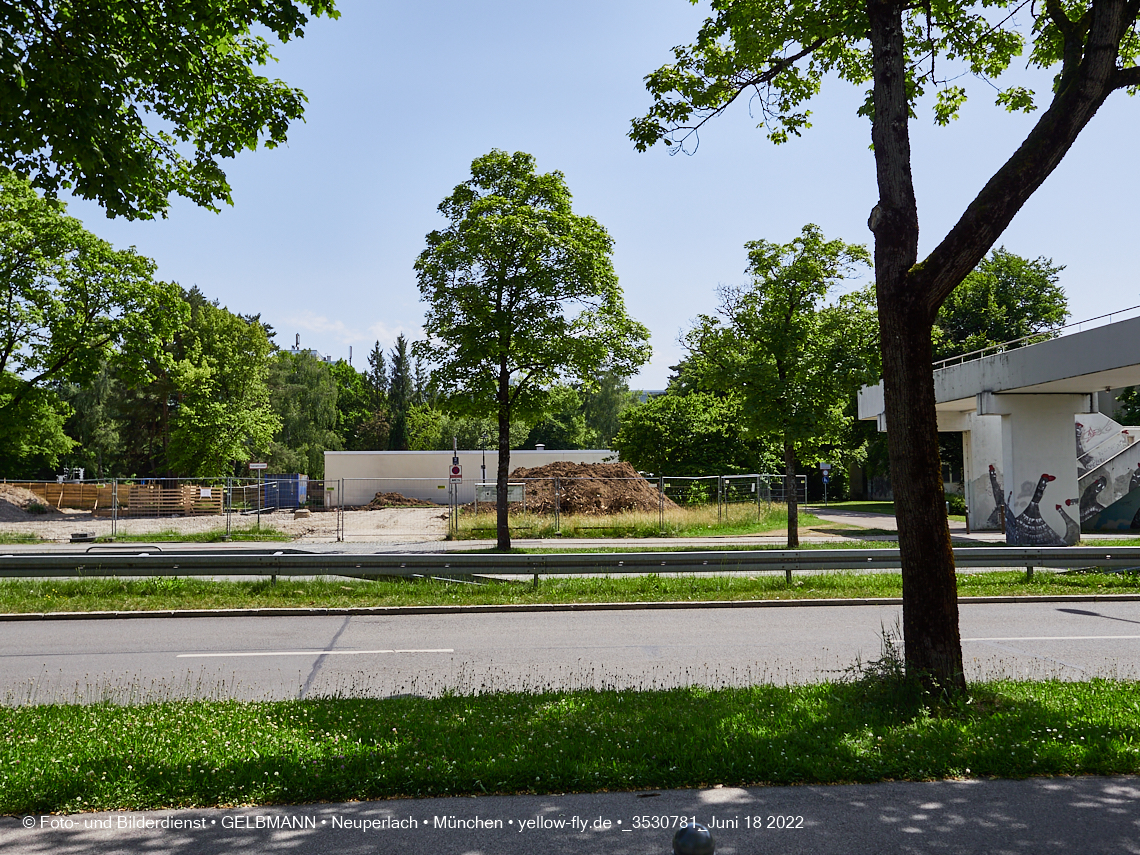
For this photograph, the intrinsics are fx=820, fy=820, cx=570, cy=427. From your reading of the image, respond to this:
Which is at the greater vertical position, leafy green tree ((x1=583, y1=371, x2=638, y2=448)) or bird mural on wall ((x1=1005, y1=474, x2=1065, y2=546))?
leafy green tree ((x1=583, y1=371, x2=638, y2=448))

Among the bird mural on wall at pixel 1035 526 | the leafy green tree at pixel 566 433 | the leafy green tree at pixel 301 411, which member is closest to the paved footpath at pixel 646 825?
the bird mural on wall at pixel 1035 526

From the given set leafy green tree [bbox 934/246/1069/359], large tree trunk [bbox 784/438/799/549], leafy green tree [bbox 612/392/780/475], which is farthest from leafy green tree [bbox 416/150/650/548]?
leafy green tree [bbox 934/246/1069/359]

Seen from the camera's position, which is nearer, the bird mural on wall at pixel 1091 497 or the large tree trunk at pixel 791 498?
the large tree trunk at pixel 791 498

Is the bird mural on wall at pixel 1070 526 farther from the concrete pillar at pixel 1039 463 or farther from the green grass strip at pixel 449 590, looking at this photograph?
the green grass strip at pixel 449 590

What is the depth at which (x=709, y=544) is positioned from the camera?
23625 mm

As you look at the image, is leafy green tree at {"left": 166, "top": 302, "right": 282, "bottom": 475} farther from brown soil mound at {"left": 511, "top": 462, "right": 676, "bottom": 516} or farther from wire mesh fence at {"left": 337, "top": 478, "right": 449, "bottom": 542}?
brown soil mound at {"left": 511, "top": 462, "right": 676, "bottom": 516}

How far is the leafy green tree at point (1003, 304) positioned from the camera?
1898 inches

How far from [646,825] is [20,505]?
45.5m

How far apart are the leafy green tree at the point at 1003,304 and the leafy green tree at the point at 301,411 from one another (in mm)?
44838

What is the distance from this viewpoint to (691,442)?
44.5 metres

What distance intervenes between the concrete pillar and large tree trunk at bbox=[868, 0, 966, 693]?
1904 cm

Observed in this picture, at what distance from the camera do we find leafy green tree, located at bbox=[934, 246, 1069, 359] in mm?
48219

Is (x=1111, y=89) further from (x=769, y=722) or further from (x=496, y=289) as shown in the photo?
(x=496, y=289)

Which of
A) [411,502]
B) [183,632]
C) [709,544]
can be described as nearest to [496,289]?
[709,544]
